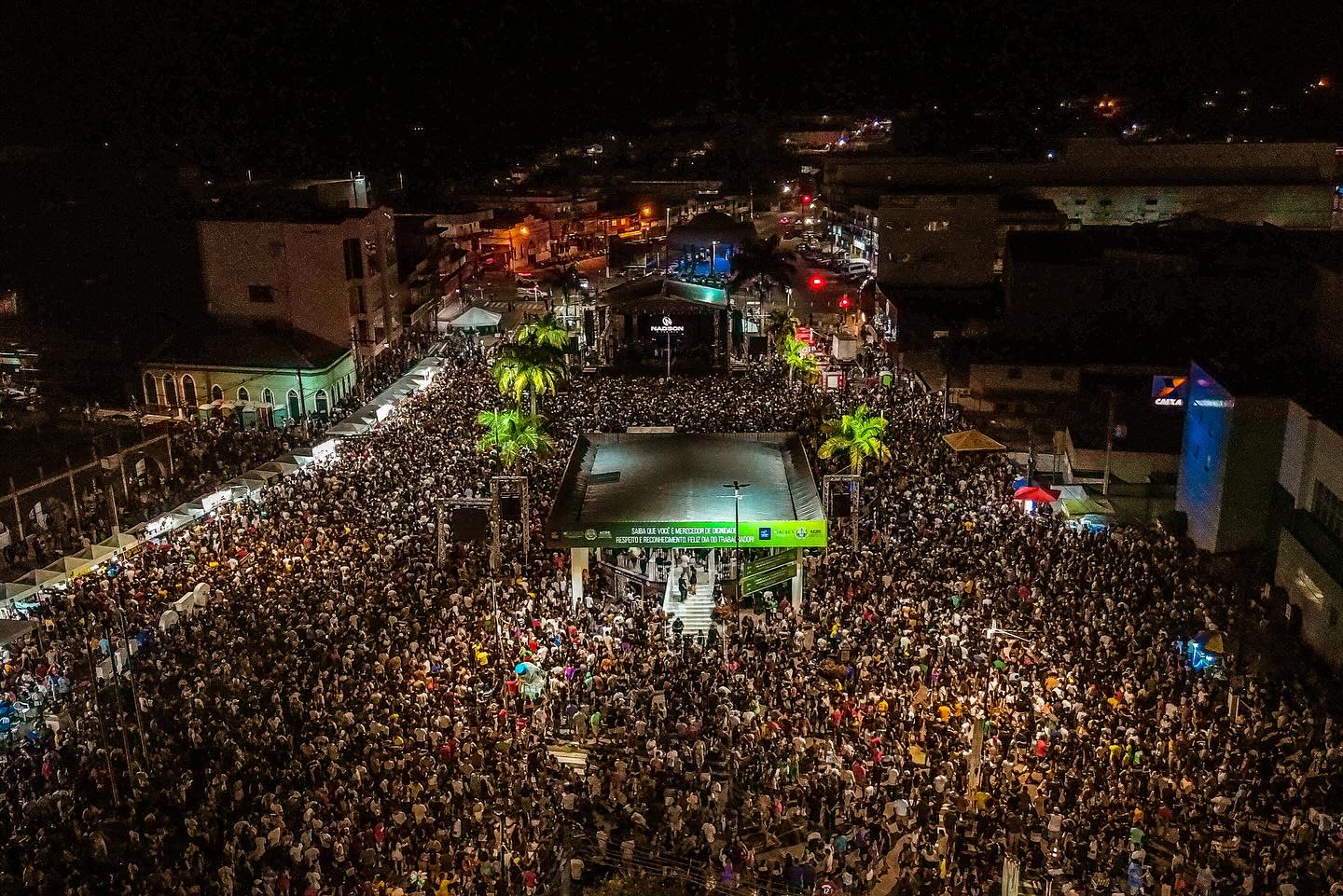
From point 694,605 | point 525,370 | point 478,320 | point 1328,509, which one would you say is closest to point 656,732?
point 694,605

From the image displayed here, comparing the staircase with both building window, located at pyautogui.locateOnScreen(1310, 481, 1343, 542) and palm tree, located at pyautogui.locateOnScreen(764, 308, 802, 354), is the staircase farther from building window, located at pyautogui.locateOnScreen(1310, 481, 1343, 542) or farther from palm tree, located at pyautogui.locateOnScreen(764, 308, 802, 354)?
palm tree, located at pyautogui.locateOnScreen(764, 308, 802, 354)

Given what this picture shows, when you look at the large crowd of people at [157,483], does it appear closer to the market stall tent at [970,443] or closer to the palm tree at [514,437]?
the palm tree at [514,437]

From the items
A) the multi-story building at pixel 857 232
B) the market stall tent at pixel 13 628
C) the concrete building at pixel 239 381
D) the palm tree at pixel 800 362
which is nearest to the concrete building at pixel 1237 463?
the palm tree at pixel 800 362

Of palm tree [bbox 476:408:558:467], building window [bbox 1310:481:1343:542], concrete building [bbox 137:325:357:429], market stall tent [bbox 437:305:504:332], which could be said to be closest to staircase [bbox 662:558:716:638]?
palm tree [bbox 476:408:558:467]

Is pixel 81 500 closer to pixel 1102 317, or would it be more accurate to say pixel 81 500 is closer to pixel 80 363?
pixel 80 363

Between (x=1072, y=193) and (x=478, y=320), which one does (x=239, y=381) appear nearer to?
(x=478, y=320)

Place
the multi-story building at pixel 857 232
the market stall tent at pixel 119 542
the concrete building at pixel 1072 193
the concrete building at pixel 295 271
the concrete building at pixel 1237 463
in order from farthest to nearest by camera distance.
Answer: the multi-story building at pixel 857 232 < the concrete building at pixel 1072 193 < the concrete building at pixel 295 271 < the market stall tent at pixel 119 542 < the concrete building at pixel 1237 463

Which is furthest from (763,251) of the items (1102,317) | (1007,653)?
(1007,653)
